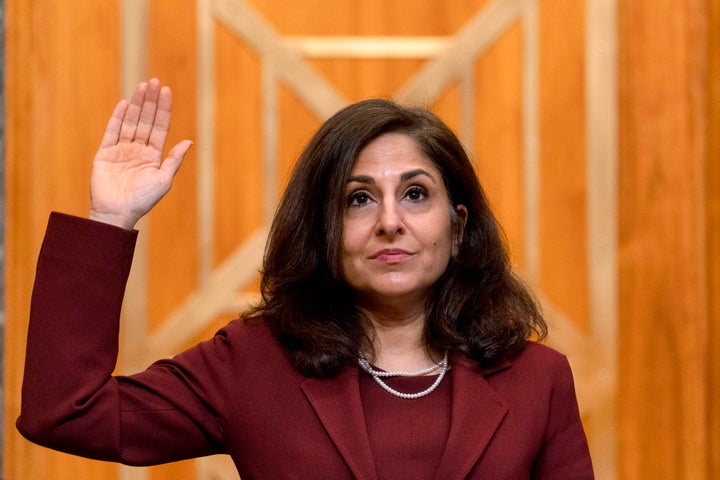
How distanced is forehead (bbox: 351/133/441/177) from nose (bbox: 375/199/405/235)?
6cm

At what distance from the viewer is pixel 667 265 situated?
2.95 meters

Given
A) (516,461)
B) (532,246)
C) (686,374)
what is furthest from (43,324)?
(686,374)

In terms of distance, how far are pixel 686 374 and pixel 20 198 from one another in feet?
5.93

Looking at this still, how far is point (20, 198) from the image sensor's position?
2.89 m

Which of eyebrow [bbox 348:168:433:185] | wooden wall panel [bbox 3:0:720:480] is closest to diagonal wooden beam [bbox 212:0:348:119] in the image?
wooden wall panel [bbox 3:0:720:480]

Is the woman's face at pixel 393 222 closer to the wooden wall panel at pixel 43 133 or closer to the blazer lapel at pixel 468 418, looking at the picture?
the blazer lapel at pixel 468 418

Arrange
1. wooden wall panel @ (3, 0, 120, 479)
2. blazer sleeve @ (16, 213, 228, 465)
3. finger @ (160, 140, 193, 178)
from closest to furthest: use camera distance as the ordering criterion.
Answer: blazer sleeve @ (16, 213, 228, 465)
finger @ (160, 140, 193, 178)
wooden wall panel @ (3, 0, 120, 479)

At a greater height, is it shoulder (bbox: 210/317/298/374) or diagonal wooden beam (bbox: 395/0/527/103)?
A: diagonal wooden beam (bbox: 395/0/527/103)

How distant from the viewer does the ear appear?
194 cm

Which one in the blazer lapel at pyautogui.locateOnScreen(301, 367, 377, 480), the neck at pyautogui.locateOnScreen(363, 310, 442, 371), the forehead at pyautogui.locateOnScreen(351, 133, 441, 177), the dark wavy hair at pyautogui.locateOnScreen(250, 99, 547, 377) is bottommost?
the blazer lapel at pyautogui.locateOnScreen(301, 367, 377, 480)

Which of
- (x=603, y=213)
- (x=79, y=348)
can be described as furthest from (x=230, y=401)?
(x=603, y=213)

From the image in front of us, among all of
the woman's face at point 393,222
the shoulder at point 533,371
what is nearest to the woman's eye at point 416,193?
the woman's face at point 393,222

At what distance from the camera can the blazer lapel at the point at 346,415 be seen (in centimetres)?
168

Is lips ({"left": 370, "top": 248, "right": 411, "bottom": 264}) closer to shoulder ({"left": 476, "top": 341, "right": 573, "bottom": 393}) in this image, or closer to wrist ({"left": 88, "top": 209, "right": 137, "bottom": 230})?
shoulder ({"left": 476, "top": 341, "right": 573, "bottom": 393})
